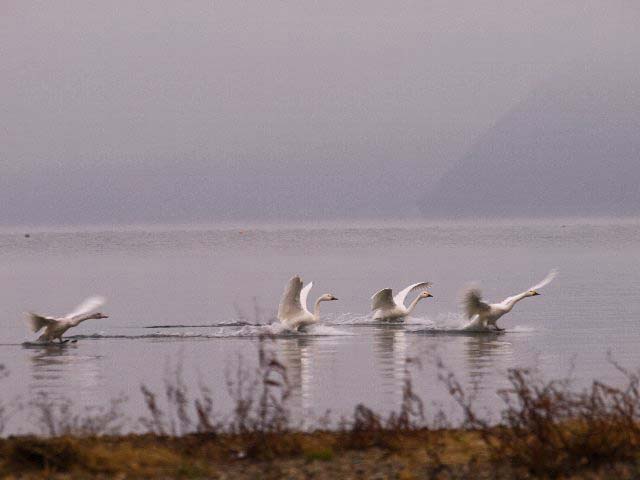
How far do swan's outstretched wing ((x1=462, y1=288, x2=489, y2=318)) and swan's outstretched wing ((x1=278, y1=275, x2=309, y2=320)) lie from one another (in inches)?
143

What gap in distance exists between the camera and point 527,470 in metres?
9.95

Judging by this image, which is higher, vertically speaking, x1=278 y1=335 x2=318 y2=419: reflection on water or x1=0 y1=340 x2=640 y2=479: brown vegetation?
x1=0 y1=340 x2=640 y2=479: brown vegetation

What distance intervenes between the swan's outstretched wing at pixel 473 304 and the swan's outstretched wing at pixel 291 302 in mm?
3626

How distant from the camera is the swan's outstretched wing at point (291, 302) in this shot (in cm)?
2895

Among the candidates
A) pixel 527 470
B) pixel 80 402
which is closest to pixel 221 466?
pixel 527 470

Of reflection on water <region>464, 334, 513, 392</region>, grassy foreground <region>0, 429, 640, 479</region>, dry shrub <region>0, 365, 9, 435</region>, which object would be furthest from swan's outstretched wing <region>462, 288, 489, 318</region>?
grassy foreground <region>0, 429, 640, 479</region>

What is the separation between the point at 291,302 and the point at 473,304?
4.00 meters

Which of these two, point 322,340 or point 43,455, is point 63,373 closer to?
point 322,340

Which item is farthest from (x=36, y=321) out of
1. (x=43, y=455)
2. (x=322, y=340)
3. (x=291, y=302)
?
(x=43, y=455)

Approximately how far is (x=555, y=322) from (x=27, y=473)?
2336cm

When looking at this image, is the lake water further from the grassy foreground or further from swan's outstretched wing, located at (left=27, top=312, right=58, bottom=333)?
the grassy foreground

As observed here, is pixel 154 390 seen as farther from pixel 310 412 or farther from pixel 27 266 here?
pixel 27 266

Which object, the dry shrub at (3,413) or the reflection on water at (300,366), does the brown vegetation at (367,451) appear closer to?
the dry shrub at (3,413)

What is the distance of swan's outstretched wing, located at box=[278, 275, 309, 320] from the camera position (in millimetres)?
28953
